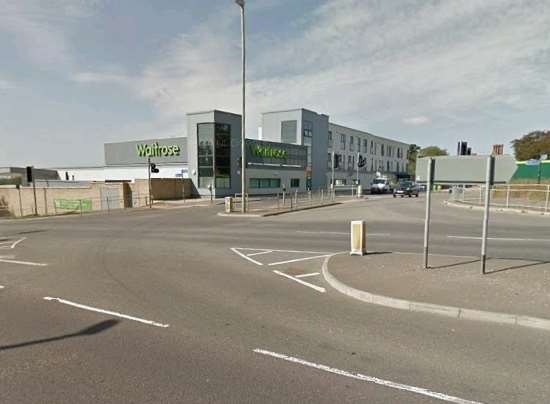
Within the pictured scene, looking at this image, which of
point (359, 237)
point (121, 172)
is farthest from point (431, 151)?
point (359, 237)

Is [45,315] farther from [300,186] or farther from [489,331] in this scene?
[300,186]

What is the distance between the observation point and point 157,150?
1564 inches

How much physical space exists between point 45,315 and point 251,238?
7.46 meters

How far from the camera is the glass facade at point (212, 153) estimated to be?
35.1m

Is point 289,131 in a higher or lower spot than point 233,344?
higher

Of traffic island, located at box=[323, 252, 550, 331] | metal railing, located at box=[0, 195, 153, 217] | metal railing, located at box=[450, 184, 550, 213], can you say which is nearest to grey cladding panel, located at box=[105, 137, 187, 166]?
metal railing, located at box=[0, 195, 153, 217]

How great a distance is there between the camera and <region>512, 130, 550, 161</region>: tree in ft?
193

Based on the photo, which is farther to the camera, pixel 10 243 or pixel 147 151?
pixel 147 151

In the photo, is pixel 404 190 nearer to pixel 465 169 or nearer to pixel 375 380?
pixel 465 169

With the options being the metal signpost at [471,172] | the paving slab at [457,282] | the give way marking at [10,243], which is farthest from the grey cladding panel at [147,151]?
the metal signpost at [471,172]

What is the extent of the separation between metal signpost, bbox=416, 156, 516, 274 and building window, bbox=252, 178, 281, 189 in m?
33.1

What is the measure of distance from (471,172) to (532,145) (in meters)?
74.0

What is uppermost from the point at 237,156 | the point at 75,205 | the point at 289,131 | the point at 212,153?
the point at 289,131

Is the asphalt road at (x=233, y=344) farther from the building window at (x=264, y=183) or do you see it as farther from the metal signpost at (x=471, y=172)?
the building window at (x=264, y=183)
